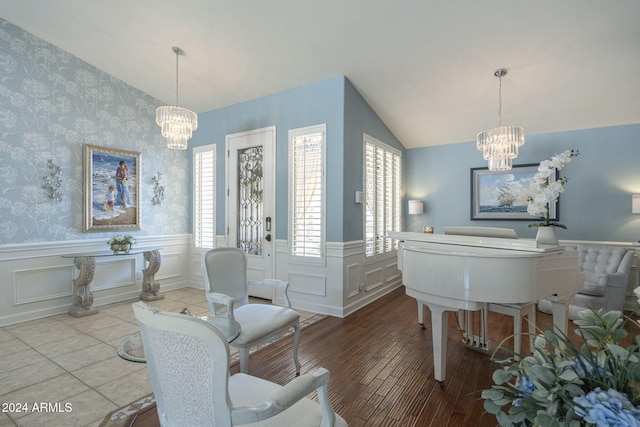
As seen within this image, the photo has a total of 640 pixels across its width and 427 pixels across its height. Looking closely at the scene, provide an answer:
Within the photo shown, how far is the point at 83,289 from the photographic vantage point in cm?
411

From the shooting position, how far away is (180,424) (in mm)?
1186

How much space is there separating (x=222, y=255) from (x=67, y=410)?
4.75 ft

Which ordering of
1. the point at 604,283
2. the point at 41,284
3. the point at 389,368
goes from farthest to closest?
the point at 41,284 → the point at 604,283 → the point at 389,368

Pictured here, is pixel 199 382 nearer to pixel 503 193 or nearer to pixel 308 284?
pixel 308 284

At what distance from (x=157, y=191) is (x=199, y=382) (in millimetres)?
4839

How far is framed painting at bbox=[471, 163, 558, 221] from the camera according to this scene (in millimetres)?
4980

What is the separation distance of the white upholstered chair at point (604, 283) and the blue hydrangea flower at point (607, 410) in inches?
152

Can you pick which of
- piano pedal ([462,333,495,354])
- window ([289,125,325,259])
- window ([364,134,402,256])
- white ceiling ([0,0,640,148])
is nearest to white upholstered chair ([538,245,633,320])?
piano pedal ([462,333,495,354])

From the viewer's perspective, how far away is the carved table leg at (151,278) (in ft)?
15.6

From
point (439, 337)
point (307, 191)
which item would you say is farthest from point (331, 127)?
point (439, 337)

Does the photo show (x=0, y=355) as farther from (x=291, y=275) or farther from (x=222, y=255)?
(x=291, y=275)

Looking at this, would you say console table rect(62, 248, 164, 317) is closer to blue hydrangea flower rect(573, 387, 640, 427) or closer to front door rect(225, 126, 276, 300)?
front door rect(225, 126, 276, 300)

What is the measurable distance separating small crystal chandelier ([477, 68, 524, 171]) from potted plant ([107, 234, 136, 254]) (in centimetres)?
496

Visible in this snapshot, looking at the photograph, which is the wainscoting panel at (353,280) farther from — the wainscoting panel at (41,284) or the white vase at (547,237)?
the wainscoting panel at (41,284)
